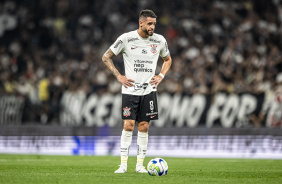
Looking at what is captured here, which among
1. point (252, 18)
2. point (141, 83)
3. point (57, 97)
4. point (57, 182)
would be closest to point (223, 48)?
point (252, 18)

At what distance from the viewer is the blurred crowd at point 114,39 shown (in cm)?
2000

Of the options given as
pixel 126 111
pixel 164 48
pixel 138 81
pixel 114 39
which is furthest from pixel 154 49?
pixel 114 39

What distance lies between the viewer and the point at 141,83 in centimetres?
962

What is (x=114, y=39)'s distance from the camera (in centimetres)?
2494

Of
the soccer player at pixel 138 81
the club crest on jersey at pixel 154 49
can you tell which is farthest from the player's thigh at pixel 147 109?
the club crest on jersey at pixel 154 49

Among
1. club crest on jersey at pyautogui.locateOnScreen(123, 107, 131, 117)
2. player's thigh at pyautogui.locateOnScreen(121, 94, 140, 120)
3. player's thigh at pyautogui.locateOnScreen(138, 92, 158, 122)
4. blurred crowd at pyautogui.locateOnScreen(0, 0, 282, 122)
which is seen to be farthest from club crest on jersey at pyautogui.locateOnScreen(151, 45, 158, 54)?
blurred crowd at pyautogui.locateOnScreen(0, 0, 282, 122)

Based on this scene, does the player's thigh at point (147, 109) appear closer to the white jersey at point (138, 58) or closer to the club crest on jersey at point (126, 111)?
the white jersey at point (138, 58)

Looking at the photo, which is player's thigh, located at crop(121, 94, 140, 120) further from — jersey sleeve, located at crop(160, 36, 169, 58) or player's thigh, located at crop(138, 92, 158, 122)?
jersey sleeve, located at crop(160, 36, 169, 58)

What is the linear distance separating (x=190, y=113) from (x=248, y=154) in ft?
11.4

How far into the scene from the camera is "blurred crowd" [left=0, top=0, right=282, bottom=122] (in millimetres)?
20000

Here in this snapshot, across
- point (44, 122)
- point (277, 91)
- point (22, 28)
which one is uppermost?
point (22, 28)

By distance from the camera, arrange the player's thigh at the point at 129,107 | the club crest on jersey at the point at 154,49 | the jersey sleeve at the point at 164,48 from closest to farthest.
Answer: the player's thigh at the point at 129,107 < the club crest on jersey at the point at 154,49 < the jersey sleeve at the point at 164,48

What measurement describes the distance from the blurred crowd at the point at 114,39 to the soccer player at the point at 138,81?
28.9 ft

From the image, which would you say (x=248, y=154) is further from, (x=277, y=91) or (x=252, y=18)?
(x=252, y=18)
